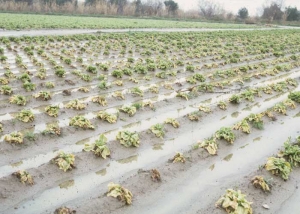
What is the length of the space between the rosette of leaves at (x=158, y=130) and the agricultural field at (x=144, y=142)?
3 cm

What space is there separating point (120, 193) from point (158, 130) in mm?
2889

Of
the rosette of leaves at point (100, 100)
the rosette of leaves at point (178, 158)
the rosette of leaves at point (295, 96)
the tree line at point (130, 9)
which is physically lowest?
the rosette of leaves at point (178, 158)

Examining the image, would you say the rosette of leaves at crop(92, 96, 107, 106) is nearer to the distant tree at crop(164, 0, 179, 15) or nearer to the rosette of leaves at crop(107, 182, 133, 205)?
the rosette of leaves at crop(107, 182, 133, 205)

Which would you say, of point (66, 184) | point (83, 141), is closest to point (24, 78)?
point (83, 141)

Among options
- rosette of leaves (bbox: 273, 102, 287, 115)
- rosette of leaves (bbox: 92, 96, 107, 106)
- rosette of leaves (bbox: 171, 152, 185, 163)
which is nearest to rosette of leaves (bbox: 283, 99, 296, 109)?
rosette of leaves (bbox: 273, 102, 287, 115)

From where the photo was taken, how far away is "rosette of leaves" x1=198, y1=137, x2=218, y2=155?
742 centimetres

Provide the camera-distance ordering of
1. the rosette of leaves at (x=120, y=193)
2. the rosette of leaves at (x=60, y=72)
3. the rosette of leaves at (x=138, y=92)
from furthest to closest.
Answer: the rosette of leaves at (x=60, y=72)
the rosette of leaves at (x=138, y=92)
the rosette of leaves at (x=120, y=193)

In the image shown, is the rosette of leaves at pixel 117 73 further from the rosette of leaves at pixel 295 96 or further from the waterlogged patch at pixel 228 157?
the waterlogged patch at pixel 228 157

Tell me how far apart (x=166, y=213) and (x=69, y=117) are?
14.7 ft

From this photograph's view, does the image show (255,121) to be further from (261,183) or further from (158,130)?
(261,183)

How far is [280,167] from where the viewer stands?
6.61 metres

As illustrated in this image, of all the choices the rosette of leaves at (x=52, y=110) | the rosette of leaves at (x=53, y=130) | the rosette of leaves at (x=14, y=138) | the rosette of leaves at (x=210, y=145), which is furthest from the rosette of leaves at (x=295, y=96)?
the rosette of leaves at (x=14, y=138)

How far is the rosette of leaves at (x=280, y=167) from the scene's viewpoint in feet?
21.7

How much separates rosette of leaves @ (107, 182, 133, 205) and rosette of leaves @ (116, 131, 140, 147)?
184cm
